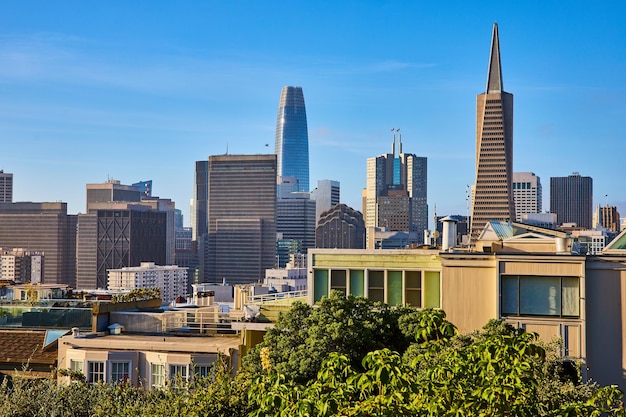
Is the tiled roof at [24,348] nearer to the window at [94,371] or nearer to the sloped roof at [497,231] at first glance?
the window at [94,371]

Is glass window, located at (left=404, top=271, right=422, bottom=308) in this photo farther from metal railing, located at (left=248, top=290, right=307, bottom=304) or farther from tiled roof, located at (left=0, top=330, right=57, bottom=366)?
tiled roof, located at (left=0, top=330, right=57, bottom=366)

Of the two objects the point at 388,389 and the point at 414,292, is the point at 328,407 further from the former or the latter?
the point at 414,292

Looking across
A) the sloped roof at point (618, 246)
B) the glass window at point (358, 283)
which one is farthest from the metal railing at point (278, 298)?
the sloped roof at point (618, 246)

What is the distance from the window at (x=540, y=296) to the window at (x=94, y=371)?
44.7 feet

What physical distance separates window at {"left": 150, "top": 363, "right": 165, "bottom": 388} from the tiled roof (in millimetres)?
4577

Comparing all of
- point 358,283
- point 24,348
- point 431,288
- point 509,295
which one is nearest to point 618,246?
point 509,295

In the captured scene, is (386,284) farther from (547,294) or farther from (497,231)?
(497,231)

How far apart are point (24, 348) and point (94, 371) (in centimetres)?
493

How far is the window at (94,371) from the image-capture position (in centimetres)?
3128

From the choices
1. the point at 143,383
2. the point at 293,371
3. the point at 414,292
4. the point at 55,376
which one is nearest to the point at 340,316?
the point at 293,371

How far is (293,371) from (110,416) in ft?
20.9

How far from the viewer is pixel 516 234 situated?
38.5 meters

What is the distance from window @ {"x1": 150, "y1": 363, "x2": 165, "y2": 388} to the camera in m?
30.7

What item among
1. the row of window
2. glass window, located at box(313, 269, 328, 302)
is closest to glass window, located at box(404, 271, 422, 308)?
the row of window
